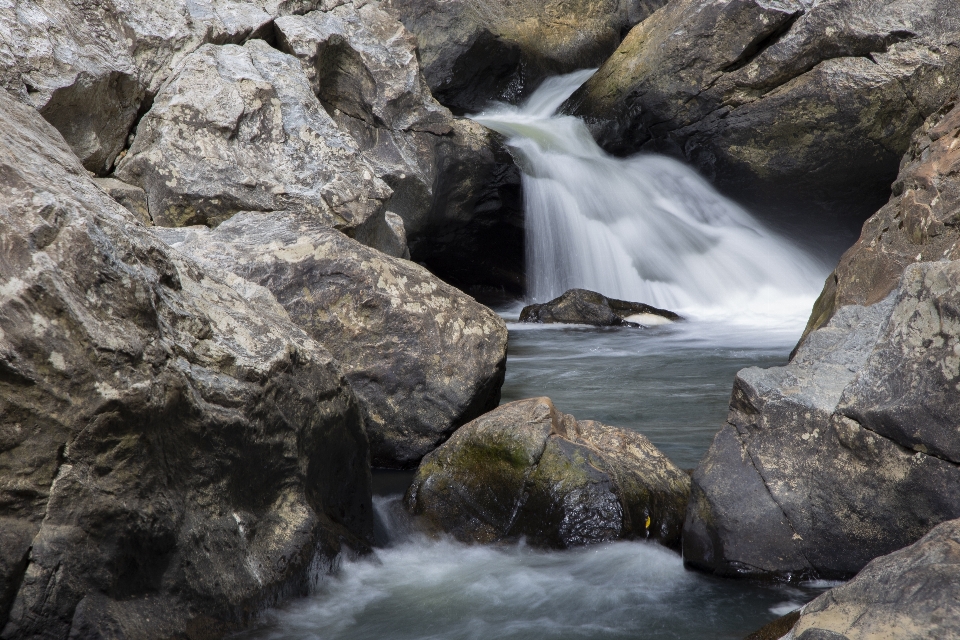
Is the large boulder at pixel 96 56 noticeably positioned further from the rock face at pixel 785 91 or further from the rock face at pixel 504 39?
the rock face at pixel 785 91

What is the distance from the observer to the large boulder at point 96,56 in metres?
6.36

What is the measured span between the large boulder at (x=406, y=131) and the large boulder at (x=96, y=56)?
1.43 meters

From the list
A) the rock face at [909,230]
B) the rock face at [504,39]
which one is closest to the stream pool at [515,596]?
the rock face at [909,230]

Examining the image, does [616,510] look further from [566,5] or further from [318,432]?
[566,5]

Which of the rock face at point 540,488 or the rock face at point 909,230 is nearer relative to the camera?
the rock face at point 540,488

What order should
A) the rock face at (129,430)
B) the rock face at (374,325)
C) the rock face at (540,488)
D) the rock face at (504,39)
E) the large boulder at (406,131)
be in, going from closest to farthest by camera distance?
the rock face at (129,430) < the rock face at (540,488) < the rock face at (374,325) < the large boulder at (406,131) < the rock face at (504,39)

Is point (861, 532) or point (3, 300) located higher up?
point (3, 300)

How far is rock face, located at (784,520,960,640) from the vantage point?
6.24 ft

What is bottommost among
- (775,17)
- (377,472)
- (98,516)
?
(377,472)

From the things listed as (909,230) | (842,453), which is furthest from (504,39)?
(842,453)

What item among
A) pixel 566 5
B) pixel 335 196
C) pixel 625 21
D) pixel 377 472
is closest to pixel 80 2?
pixel 335 196

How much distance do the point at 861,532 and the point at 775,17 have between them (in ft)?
33.1

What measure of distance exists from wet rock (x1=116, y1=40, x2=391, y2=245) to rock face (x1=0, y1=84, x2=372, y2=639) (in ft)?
11.6

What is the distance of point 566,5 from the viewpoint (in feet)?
53.7
